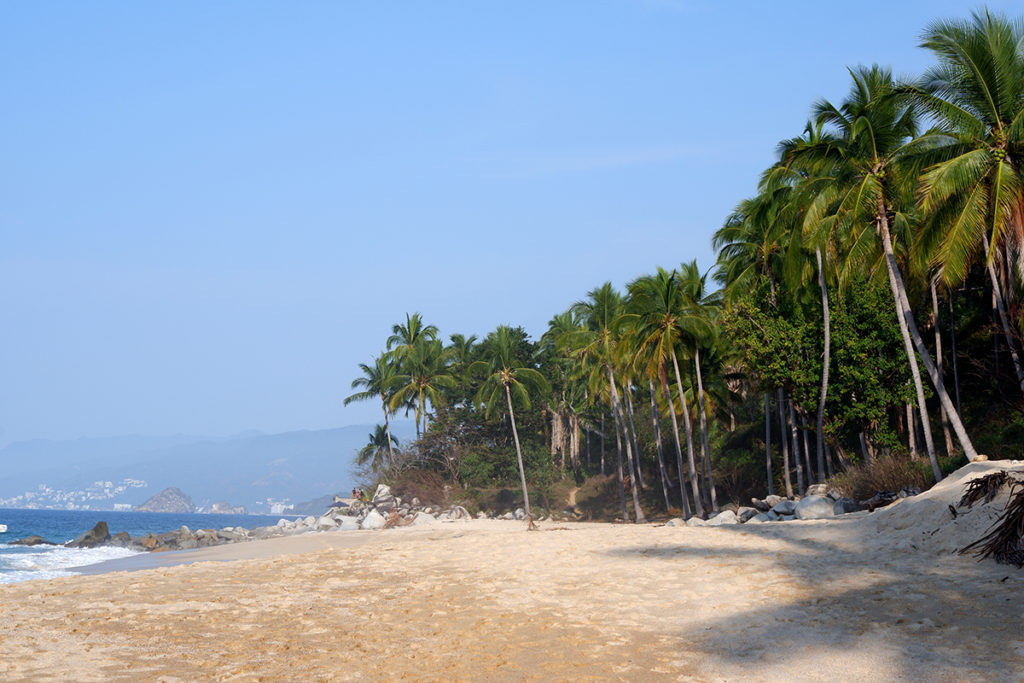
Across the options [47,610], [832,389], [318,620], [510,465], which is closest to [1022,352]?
[832,389]

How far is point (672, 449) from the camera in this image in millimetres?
46562

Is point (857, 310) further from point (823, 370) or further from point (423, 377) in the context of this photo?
point (423, 377)

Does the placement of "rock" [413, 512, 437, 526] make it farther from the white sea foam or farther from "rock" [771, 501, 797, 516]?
"rock" [771, 501, 797, 516]

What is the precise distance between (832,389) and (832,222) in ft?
24.6

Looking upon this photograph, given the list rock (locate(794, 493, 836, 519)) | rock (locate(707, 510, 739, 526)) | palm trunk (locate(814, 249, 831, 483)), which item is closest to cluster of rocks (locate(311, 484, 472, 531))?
palm trunk (locate(814, 249, 831, 483))

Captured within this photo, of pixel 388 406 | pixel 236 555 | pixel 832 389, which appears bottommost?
pixel 236 555

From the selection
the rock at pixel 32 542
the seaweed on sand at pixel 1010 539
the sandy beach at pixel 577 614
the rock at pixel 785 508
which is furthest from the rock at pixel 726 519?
the rock at pixel 32 542

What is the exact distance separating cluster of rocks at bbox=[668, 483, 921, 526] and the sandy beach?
11.3 ft

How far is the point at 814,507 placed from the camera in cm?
1970

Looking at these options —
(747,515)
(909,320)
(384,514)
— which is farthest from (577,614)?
(384,514)

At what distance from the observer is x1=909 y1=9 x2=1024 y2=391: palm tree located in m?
15.8

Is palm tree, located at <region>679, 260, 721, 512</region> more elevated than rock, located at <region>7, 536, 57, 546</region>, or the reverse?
palm tree, located at <region>679, 260, 721, 512</region>

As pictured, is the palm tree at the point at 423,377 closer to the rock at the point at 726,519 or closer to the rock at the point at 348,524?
the rock at the point at 348,524

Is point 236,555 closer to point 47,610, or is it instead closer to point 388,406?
point 47,610
